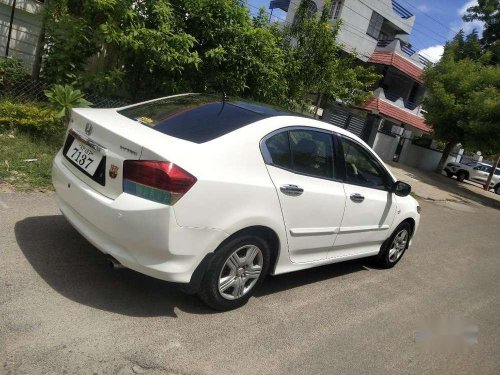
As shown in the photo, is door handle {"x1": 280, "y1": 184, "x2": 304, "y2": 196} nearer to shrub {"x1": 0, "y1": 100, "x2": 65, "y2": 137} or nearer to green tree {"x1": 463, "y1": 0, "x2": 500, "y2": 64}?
shrub {"x1": 0, "y1": 100, "x2": 65, "y2": 137}

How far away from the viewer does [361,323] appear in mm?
4121

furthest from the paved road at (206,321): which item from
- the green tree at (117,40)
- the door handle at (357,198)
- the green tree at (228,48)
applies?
the green tree at (228,48)

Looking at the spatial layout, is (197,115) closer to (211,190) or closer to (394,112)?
(211,190)

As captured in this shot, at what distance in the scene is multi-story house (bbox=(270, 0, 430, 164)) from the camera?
2528cm

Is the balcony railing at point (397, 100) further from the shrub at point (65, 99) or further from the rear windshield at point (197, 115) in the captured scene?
the rear windshield at point (197, 115)

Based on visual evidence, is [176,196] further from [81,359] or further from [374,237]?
[374,237]

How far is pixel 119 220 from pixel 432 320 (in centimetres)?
328

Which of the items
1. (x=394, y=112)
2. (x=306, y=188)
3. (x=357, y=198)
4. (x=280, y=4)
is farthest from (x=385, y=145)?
(x=306, y=188)

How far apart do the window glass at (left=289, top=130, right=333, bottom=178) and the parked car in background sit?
2638 centimetres

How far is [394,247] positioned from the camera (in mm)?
5703

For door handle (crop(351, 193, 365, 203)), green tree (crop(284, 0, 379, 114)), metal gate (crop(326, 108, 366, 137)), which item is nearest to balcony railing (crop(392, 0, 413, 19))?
metal gate (crop(326, 108, 366, 137))

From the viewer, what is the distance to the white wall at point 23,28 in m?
8.75

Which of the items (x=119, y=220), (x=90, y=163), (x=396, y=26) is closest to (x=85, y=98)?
(x=90, y=163)

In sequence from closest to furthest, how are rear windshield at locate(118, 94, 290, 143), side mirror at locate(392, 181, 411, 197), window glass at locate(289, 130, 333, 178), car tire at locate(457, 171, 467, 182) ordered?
1. rear windshield at locate(118, 94, 290, 143)
2. window glass at locate(289, 130, 333, 178)
3. side mirror at locate(392, 181, 411, 197)
4. car tire at locate(457, 171, 467, 182)
